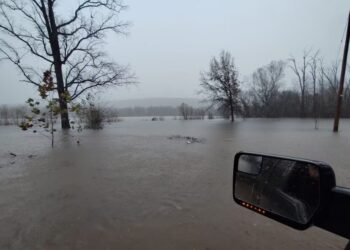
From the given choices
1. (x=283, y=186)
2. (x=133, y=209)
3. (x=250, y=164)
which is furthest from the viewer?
(x=133, y=209)

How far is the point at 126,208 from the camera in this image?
309cm

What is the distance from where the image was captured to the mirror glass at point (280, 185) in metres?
1.12

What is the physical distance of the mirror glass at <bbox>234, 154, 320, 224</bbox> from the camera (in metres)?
1.12

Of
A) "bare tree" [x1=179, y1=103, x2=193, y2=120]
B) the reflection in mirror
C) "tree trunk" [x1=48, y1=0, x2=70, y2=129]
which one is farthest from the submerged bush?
"bare tree" [x1=179, y1=103, x2=193, y2=120]

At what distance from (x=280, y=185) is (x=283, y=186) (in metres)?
0.02

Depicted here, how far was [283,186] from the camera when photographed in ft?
4.26

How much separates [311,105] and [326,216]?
1434 inches

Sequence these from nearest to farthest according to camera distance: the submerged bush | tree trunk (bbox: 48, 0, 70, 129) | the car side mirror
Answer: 1. the car side mirror
2. tree trunk (bbox: 48, 0, 70, 129)
3. the submerged bush

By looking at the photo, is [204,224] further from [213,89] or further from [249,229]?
[213,89]

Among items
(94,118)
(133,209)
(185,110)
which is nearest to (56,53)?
(94,118)

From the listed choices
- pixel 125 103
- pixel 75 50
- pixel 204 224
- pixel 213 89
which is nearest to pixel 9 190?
pixel 204 224

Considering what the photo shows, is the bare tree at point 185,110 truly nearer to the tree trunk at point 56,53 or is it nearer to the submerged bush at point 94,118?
the submerged bush at point 94,118

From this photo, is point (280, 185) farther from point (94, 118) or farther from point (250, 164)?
point (94, 118)

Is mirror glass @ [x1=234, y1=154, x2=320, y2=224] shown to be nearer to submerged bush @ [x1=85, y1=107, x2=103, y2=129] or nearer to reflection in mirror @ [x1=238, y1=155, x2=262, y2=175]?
reflection in mirror @ [x1=238, y1=155, x2=262, y2=175]
